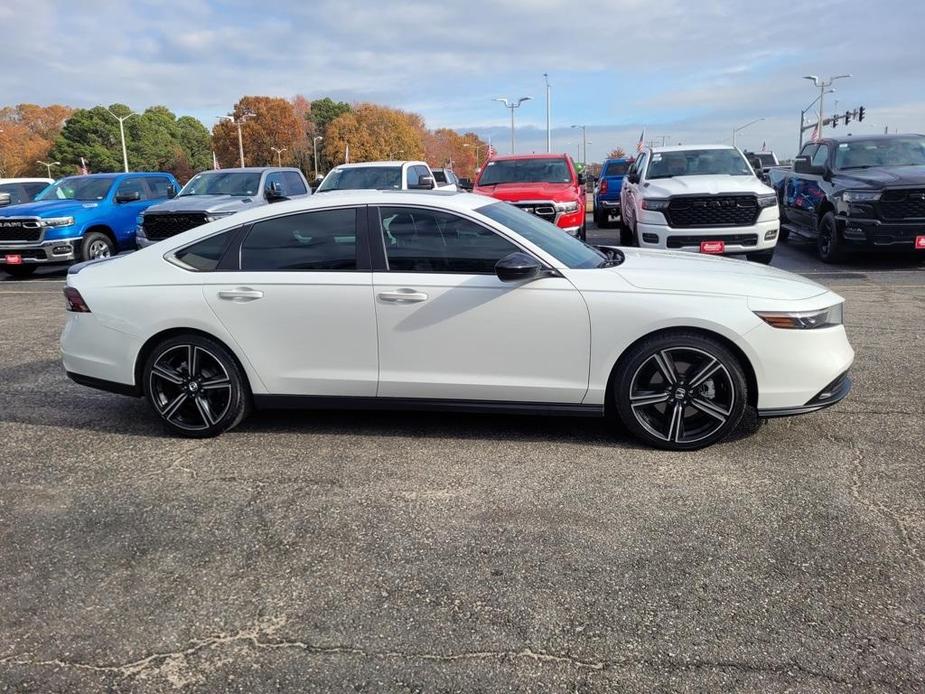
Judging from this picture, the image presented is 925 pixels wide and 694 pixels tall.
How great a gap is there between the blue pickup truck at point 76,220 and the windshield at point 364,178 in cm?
391

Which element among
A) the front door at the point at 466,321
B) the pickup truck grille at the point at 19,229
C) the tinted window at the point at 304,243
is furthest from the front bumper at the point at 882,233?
the pickup truck grille at the point at 19,229

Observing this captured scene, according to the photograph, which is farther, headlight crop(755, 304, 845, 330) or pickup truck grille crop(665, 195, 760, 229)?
pickup truck grille crop(665, 195, 760, 229)

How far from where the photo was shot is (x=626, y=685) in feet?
8.32

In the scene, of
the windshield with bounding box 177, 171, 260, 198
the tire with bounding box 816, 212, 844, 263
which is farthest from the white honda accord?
the windshield with bounding box 177, 171, 260, 198

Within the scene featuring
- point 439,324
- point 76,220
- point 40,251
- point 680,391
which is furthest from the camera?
point 76,220

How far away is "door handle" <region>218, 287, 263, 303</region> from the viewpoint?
4.71m

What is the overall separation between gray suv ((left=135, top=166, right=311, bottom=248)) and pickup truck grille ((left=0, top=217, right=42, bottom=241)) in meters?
1.68

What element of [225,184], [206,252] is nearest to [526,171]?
[225,184]

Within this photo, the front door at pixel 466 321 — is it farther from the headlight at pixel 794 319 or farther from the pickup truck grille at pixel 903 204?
the pickup truck grille at pixel 903 204

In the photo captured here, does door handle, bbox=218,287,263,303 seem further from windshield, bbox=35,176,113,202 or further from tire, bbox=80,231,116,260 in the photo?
windshield, bbox=35,176,113,202

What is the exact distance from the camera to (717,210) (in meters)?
11.1

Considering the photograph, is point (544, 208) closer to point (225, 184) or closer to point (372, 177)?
point (372, 177)

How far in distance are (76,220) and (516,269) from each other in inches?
471

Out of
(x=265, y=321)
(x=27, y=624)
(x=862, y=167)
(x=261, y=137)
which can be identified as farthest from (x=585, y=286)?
(x=261, y=137)
